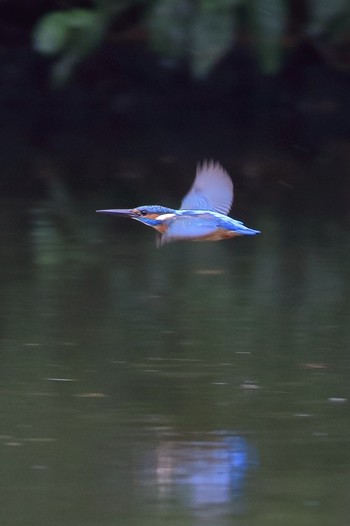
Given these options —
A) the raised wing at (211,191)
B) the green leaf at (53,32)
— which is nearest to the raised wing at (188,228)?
the raised wing at (211,191)

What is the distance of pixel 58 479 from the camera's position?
4.77m

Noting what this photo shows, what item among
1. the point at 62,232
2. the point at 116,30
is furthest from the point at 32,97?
the point at 62,232

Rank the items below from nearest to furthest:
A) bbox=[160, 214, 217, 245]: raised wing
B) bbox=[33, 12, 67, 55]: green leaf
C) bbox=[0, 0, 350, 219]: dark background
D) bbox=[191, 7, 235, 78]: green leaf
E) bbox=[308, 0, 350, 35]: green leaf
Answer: bbox=[160, 214, 217, 245]: raised wing
bbox=[0, 0, 350, 219]: dark background
bbox=[191, 7, 235, 78]: green leaf
bbox=[308, 0, 350, 35]: green leaf
bbox=[33, 12, 67, 55]: green leaf

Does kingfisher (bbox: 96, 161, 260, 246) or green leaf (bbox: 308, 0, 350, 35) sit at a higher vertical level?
green leaf (bbox: 308, 0, 350, 35)

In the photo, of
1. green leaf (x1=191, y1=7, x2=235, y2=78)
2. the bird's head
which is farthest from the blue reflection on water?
green leaf (x1=191, y1=7, x2=235, y2=78)

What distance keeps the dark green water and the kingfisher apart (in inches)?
26.9

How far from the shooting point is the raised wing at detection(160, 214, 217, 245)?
5383 mm

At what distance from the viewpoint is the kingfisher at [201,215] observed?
17.8 feet

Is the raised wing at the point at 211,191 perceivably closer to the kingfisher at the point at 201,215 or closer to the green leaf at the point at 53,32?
the kingfisher at the point at 201,215

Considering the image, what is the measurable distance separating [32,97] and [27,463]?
56.0 ft

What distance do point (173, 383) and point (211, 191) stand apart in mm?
785

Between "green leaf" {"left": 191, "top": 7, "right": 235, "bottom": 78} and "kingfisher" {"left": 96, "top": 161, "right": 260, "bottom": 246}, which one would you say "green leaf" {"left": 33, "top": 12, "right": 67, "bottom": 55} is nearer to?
"green leaf" {"left": 191, "top": 7, "right": 235, "bottom": 78}

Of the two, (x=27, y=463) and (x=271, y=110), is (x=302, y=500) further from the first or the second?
(x=271, y=110)

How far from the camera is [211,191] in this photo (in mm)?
6094
